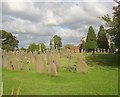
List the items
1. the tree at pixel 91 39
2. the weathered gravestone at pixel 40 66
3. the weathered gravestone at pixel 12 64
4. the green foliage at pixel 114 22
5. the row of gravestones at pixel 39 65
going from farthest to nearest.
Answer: the tree at pixel 91 39 → the green foliage at pixel 114 22 → the weathered gravestone at pixel 12 64 → the weathered gravestone at pixel 40 66 → the row of gravestones at pixel 39 65

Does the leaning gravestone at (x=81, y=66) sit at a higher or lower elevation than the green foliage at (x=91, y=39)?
lower

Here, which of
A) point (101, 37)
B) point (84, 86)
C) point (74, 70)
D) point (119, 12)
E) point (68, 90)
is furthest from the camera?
point (101, 37)

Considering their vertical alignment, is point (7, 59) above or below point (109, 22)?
below

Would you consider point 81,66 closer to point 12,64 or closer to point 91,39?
point 12,64

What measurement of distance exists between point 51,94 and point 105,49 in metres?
64.1

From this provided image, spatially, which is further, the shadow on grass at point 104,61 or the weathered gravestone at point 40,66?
the shadow on grass at point 104,61

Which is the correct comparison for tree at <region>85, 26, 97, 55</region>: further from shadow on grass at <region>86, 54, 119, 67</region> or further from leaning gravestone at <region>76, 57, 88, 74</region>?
leaning gravestone at <region>76, 57, 88, 74</region>

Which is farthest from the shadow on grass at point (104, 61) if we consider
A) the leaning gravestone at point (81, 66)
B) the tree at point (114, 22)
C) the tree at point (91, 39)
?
the tree at point (91, 39)

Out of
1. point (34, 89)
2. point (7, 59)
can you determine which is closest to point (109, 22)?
point (7, 59)

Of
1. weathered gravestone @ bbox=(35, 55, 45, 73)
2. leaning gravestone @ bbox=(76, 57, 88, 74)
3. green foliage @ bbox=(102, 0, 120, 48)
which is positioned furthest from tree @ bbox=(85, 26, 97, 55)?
weathered gravestone @ bbox=(35, 55, 45, 73)

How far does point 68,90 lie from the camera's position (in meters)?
13.4

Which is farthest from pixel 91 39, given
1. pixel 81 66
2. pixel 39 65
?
pixel 39 65

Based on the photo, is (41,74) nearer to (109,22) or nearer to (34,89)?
(34,89)

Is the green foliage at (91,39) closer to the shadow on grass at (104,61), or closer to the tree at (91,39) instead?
the tree at (91,39)
